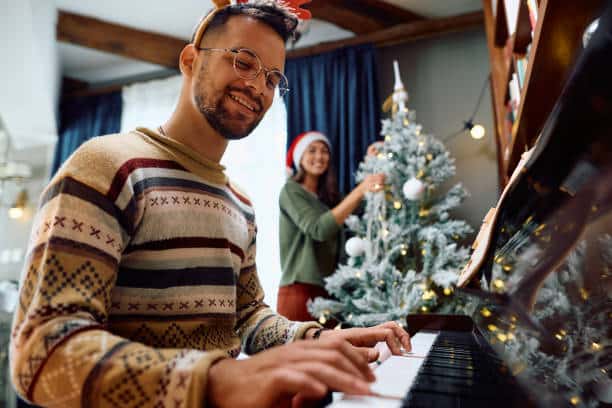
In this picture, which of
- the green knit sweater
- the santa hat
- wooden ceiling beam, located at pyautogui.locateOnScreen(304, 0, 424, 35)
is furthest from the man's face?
wooden ceiling beam, located at pyautogui.locateOnScreen(304, 0, 424, 35)

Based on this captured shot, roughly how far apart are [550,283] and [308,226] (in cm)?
185

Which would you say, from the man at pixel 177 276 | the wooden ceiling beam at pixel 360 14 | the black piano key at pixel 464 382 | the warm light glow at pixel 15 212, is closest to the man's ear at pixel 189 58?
the man at pixel 177 276

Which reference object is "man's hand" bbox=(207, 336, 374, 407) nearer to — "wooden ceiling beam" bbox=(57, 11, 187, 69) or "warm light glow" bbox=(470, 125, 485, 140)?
"warm light glow" bbox=(470, 125, 485, 140)

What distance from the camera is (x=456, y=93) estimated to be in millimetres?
3135

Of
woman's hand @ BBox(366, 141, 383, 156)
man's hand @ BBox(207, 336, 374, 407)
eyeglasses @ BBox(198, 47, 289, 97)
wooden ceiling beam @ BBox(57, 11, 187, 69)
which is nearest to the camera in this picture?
man's hand @ BBox(207, 336, 374, 407)

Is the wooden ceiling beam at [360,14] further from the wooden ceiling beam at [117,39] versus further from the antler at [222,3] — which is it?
the antler at [222,3]

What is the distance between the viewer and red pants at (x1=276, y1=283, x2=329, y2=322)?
2441mm

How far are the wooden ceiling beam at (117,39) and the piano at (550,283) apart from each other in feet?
11.5

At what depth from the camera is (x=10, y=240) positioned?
415 centimetres

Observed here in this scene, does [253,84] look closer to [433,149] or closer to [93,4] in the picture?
[433,149]

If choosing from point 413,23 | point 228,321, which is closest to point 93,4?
point 413,23

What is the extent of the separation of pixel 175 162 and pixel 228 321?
0.36 metres

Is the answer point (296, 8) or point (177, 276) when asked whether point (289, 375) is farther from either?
point (296, 8)

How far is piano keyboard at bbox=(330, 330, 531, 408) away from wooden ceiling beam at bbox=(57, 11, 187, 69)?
348 cm
